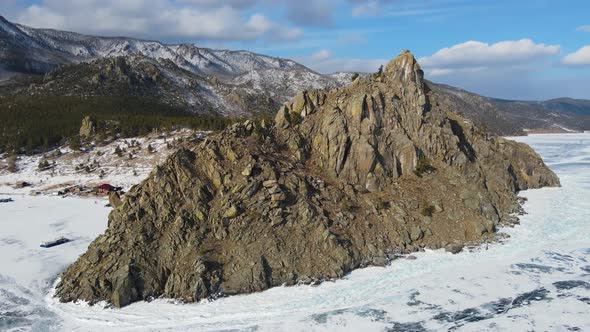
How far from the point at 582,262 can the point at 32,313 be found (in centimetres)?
4159

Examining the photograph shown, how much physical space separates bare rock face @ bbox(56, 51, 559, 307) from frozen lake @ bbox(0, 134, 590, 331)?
4.91ft

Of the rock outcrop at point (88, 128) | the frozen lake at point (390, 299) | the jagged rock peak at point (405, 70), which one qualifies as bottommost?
the frozen lake at point (390, 299)

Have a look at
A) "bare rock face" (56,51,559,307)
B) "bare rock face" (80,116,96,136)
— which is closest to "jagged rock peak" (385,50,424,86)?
"bare rock face" (56,51,559,307)

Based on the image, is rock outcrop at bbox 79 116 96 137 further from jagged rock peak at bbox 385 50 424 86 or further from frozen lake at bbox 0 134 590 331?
jagged rock peak at bbox 385 50 424 86

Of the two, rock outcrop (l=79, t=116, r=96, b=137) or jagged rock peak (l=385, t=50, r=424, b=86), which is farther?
rock outcrop (l=79, t=116, r=96, b=137)

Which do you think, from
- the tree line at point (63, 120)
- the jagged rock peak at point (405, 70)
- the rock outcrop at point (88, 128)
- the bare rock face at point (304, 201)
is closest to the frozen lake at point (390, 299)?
the bare rock face at point (304, 201)

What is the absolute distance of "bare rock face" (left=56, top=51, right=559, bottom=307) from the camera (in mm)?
30797

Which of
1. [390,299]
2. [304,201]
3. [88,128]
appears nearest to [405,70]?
[304,201]

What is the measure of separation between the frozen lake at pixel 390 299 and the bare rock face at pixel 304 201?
1495 millimetres

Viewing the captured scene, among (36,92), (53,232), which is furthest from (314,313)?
(36,92)

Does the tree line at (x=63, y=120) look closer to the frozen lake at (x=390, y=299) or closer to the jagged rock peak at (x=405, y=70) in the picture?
the jagged rock peak at (x=405, y=70)

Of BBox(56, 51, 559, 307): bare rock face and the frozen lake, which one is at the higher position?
BBox(56, 51, 559, 307): bare rock face

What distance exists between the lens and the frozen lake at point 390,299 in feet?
87.7

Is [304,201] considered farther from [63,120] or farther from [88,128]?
[63,120]
